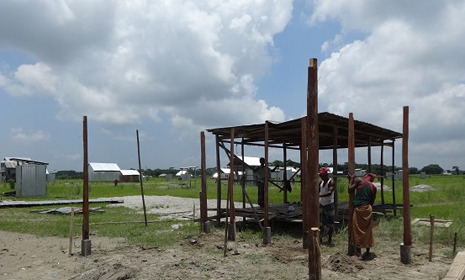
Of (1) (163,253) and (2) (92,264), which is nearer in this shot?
(2) (92,264)

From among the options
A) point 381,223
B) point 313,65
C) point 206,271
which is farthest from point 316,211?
point 381,223

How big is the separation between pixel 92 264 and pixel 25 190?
20.8 m

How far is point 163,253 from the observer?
837cm

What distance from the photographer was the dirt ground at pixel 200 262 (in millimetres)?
6609

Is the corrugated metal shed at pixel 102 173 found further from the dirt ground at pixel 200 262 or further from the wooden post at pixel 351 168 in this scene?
the wooden post at pixel 351 168

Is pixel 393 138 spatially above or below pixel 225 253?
above

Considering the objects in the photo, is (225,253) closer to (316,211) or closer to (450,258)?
(316,211)

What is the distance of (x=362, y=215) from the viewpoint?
25.9 feet

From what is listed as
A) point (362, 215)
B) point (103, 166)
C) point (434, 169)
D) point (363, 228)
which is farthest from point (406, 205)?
point (434, 169)

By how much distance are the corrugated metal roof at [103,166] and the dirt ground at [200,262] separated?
5093 cm

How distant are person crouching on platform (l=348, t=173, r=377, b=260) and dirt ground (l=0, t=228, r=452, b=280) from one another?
0.36m

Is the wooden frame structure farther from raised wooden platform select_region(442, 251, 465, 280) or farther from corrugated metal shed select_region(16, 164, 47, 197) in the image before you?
corrugated metal shed select_region(16, 164, 47, 197)

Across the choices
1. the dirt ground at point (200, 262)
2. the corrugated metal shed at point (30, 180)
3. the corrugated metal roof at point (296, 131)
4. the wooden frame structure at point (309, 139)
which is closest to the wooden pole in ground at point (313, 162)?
the wooden frame structure at point (309, 139)

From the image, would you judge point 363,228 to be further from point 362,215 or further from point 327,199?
point 327,199
